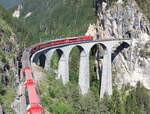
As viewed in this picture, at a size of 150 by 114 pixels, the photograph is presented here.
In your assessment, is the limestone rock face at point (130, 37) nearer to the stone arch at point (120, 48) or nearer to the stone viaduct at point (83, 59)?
the stone arch at point (120, 48)

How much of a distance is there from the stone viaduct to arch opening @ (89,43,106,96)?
3.48 m

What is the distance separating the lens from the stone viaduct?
236 feet

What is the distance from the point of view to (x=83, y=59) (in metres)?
77.2

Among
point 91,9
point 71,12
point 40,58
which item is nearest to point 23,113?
point 40,58

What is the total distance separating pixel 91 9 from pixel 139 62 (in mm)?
78709

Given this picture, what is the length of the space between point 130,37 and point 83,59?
18651mm

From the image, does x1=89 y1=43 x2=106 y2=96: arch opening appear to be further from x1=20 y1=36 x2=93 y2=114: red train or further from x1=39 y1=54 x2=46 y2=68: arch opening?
x1=39 y1=54 x2=46 y2=68: arch opening

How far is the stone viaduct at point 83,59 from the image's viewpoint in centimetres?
7194

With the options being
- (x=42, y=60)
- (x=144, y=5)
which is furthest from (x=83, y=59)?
(x=144, y=5)

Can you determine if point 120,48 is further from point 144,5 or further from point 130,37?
point 144,5

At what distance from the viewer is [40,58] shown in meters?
75.8

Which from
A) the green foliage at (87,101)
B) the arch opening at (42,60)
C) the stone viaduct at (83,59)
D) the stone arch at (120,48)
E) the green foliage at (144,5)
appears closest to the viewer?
the green foliage at (87,101)

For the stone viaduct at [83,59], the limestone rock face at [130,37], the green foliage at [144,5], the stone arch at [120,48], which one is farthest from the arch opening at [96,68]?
the green foliage at [144,5]

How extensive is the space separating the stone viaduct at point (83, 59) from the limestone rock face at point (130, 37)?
309cm
